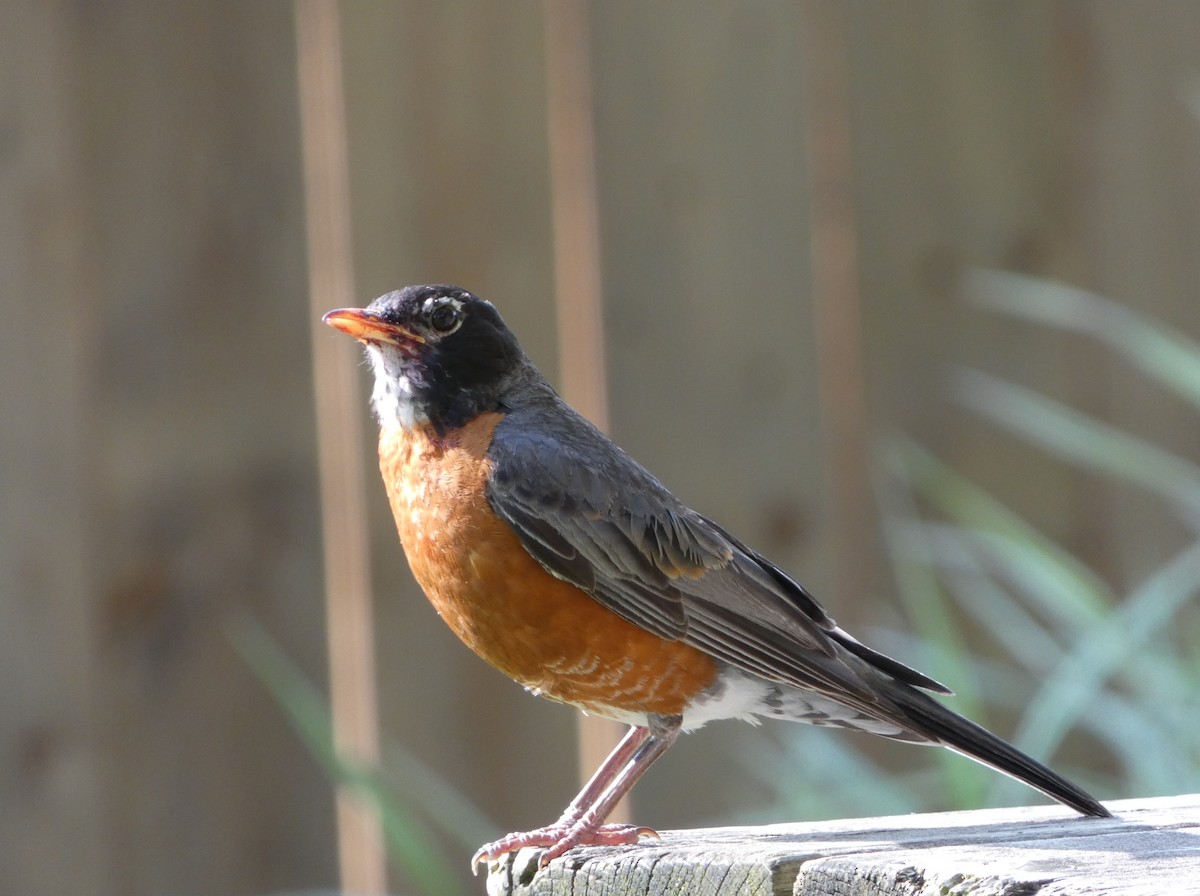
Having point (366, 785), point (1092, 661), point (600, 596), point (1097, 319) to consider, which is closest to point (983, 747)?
point (1092, 661)

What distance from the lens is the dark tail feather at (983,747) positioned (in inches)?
96.5

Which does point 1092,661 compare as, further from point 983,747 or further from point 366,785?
point 366,785

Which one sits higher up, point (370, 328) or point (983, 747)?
point (370, 328)

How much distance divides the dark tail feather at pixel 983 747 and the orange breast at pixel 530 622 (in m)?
0.38

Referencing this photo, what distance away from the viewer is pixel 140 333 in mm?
4191

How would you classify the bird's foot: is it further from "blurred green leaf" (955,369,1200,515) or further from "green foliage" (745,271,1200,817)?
"blurred green leaf" (955,369,1200,515)

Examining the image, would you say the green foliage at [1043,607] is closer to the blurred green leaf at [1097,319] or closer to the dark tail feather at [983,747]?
the blurred green leaf at [1097,319]

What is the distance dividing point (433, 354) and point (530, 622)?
680 mm

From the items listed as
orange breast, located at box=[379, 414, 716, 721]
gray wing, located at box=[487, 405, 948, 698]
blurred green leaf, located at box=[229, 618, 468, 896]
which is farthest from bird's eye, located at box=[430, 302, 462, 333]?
blurred green leaf, located at box=[229, 618, 468, 896]

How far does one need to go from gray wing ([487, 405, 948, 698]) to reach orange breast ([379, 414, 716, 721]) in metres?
0.03

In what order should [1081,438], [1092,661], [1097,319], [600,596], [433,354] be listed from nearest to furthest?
[600,596] → [1092,661] → [433,354] → [1081,438] → [1097,319]

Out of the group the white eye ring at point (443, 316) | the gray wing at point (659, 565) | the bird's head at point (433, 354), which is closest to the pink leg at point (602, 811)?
the gray wing at point (659, 565)

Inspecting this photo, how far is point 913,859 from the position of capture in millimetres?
1999

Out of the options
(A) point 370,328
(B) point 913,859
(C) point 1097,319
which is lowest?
(B) point 913,859
